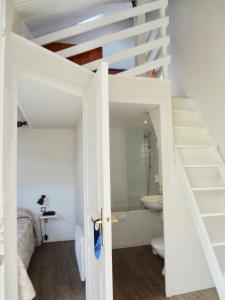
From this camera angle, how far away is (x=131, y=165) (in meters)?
4.72

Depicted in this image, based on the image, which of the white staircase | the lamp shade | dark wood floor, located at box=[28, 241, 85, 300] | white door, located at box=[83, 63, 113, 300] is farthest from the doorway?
the lamp shade

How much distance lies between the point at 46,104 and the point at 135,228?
8.38ft

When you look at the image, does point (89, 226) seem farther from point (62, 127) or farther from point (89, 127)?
point (62, 127)

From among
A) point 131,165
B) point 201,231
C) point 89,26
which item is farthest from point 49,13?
point 131,165

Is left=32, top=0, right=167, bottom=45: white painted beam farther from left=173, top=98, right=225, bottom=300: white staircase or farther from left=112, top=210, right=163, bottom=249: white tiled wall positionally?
left=112, top=210, right=163, bottom=249: white tiled wall

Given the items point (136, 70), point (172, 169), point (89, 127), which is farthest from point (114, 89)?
point (172, 169)

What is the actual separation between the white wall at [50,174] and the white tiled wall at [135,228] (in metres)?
1.06

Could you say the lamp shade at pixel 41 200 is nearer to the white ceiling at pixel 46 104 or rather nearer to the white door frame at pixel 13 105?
the white ceiling at pixel 46 104

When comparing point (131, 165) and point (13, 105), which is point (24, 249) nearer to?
point (13, 105)

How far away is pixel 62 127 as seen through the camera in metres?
4.47

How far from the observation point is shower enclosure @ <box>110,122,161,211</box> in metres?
4.55

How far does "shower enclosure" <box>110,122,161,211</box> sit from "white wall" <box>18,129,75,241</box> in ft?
2.78

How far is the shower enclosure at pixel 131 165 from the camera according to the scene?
4.55m

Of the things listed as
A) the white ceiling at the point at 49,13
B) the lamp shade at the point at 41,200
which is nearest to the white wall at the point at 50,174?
the lamp shade at the point at 41,200
